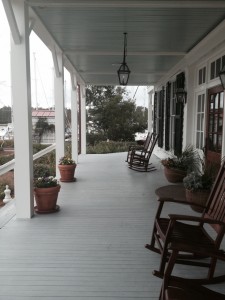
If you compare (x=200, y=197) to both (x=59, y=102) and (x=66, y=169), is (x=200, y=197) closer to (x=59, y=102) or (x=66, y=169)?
(x=66, y=169)

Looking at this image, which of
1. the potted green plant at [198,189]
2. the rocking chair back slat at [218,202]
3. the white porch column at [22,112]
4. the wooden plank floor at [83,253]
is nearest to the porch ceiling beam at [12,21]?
the white porch column at [22,112]

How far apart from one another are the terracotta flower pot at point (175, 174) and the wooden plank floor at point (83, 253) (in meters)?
1.27

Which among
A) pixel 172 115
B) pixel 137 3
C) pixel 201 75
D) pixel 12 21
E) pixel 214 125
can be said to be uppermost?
Answer: pixel 137 3

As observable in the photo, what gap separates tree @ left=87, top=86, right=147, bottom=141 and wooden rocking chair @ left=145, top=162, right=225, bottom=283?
579 inches

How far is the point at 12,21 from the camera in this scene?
3174mm

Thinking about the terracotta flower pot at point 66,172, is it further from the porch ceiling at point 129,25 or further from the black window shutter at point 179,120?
the black window shutter at point 179,120

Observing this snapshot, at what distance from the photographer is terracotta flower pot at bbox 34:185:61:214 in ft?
12.5

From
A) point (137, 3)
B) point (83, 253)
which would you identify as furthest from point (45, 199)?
point (137, 3)

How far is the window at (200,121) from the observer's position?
562cm

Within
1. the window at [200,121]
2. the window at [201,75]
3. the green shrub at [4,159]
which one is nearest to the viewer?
the green shrub at [4,159]

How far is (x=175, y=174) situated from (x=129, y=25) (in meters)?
2.94

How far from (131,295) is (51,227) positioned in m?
1.55

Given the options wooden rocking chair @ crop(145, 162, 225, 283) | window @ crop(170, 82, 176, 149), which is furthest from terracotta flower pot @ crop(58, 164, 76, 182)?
wooden rocking chair @ crop(145, 162, 225, 283)

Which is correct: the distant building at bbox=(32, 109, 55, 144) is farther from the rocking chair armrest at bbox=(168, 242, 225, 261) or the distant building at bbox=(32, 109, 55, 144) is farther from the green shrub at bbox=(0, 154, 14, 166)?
the rocking chair armrest at bbox=(168, 242, 225, 261)
